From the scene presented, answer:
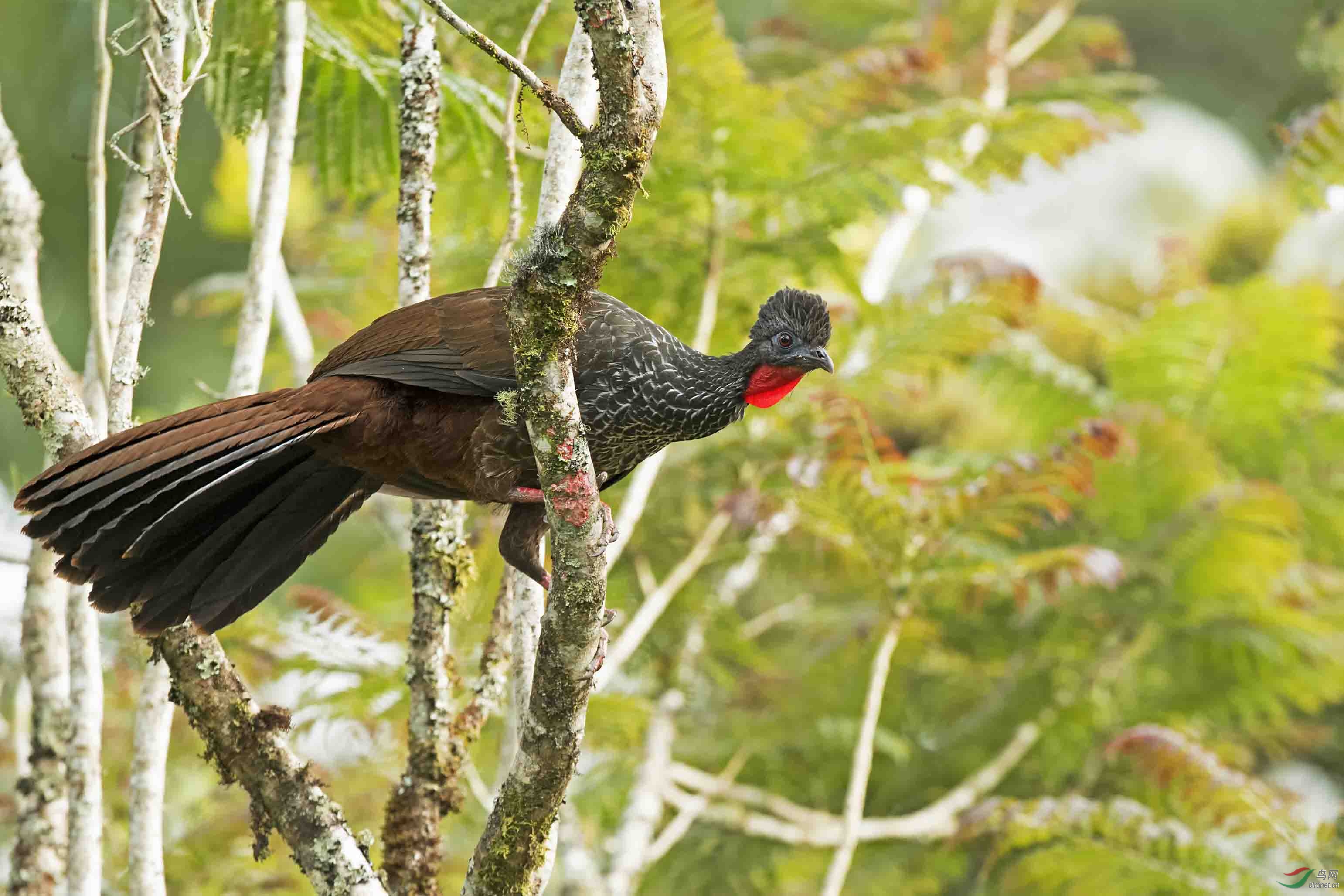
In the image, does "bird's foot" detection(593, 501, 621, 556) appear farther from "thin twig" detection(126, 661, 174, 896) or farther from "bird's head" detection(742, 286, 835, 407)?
"thin twig" detection(126, 661, 174, 896)

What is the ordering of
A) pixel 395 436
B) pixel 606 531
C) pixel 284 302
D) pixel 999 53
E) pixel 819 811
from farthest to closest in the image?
pixel 999 53 → pixel 819 811 → pixel 284 302 → pixel 395 436 → pixel 606 531

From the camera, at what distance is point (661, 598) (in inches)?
194

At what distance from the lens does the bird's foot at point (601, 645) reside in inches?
94.3

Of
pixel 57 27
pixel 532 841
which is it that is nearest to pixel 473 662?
pixel 532 841

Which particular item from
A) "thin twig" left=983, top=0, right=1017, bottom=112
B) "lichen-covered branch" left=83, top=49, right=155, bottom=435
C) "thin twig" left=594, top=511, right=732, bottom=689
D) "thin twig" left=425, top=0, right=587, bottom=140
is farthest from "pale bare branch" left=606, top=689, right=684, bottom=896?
"thin twig" left=983, top=0, right=1017, bottom=112

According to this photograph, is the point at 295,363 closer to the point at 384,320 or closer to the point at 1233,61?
the point at 384,320

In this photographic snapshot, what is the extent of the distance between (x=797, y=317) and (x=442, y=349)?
0.87m

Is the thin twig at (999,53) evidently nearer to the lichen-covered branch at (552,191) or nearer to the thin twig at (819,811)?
the thin twig at (819,811)

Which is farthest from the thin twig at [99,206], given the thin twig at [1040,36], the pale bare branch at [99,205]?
the thin twig at [1040,36]

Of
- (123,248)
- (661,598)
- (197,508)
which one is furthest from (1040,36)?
(197,508)

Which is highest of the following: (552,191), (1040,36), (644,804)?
(552,191)

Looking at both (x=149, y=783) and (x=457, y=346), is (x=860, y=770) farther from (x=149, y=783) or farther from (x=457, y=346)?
(x=149, y=783)

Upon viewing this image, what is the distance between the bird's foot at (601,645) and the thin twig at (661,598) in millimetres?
1126

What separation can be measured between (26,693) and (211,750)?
2.06 meters
